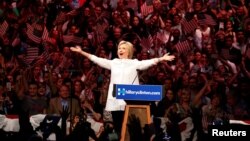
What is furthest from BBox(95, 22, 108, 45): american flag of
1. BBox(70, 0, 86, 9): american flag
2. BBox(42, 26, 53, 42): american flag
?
BBox(70, 0, 86, 9): american flag

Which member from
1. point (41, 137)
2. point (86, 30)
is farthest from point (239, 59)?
point (41, 137)

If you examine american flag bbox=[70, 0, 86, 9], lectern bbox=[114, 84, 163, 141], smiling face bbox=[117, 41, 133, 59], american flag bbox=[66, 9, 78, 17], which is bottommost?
lectern bbox=[114, 84, 163, 141]

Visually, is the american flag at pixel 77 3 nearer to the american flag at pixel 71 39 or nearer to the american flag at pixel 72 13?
the american flag at pixel 72 13

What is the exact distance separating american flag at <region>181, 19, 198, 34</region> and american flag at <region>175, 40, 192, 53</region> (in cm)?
32

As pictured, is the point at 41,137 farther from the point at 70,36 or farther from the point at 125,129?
the point at 70,36

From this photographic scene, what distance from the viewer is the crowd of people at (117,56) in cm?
945

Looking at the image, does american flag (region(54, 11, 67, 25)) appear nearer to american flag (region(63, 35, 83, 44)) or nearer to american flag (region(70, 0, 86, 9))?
american flag (region(70, 0, 86, 9))

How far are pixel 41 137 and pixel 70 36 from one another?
310 cm

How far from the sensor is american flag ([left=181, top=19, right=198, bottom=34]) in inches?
449

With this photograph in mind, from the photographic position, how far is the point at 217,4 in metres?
12.2

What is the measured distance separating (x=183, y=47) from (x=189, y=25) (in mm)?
548

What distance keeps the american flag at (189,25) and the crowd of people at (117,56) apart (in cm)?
2

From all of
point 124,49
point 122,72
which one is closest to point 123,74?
point 122,72

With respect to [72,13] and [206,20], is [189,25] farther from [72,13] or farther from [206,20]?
[72,13]
